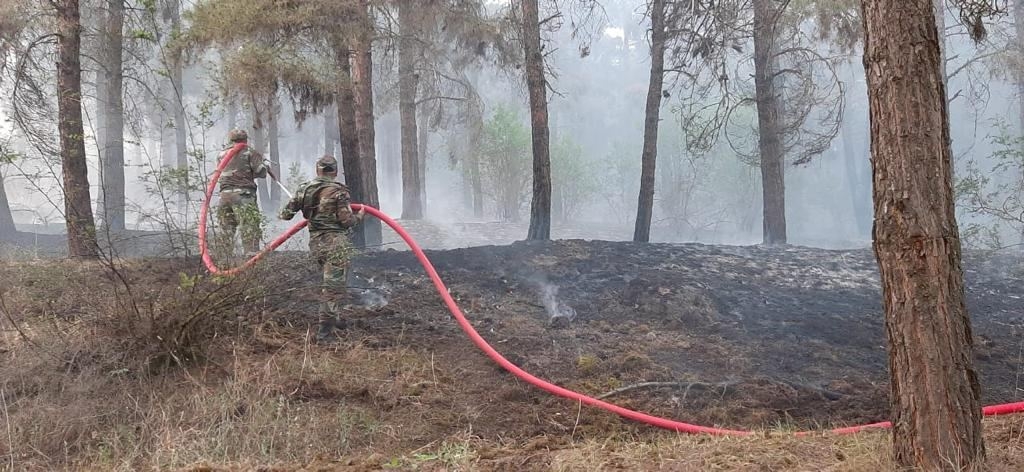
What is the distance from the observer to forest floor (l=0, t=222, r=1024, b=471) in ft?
13.7

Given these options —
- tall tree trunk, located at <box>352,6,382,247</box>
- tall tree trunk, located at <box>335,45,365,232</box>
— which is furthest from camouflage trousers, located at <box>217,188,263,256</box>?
tall tree trunk, located at <box>352,6,382,247</box>

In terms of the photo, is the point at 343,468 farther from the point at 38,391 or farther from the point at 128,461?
the point at 38,391

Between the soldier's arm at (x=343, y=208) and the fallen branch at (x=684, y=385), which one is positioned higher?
the soldier's arm at (x=343, y=208)

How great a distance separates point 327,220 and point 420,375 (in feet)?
5.59

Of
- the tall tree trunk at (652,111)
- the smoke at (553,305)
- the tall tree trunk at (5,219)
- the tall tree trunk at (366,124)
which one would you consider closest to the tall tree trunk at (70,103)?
the tall tree trunk at (366,124)

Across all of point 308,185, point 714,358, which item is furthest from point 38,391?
point 714,358

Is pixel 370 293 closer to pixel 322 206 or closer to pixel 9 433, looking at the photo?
pixel 322 206

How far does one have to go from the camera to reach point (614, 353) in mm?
6465

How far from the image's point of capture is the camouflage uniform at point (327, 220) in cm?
646

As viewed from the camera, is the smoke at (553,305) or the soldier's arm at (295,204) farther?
the smoke at (553,305)

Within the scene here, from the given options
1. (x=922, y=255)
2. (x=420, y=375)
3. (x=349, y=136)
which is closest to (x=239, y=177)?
(x=349, y=136)

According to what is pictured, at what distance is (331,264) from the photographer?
6297 millimetres

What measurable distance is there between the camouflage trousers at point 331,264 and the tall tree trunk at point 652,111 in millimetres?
6945

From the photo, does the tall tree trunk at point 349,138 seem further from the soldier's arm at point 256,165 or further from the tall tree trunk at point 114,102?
the tall tree trunk at point 114,102
